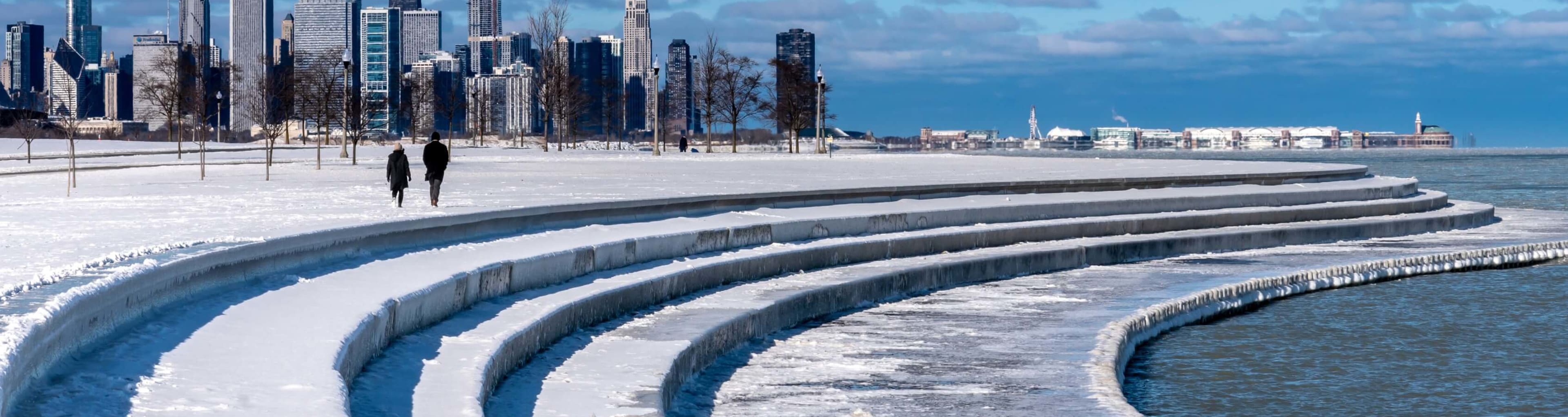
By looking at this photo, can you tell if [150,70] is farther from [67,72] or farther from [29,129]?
[29,129]

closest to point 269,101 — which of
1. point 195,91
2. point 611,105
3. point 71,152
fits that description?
point 195,91

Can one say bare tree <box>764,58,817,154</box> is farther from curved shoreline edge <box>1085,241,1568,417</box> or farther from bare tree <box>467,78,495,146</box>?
curved shoreline edge <box>1085,241,1568,417</box>

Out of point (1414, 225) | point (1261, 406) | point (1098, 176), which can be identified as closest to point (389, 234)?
point (1261, 406)

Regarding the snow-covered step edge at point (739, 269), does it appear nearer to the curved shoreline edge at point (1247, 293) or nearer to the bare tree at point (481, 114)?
the curved shoreline edge at point (1247, 293)

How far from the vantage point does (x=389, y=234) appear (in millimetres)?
12469

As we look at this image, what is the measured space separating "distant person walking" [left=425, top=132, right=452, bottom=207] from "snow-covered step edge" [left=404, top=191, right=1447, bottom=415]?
4434 mm

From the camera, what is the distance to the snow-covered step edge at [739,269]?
26.7 ft

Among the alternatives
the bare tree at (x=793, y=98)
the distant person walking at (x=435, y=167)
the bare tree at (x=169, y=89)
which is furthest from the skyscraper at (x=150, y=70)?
the distant person walking at (x=435, y=167)

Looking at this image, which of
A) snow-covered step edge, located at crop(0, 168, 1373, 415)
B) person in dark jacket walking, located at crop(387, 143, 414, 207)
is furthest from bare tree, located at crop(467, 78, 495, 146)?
person in dark jacket walking, located at crop(387, 143, 414, 207)

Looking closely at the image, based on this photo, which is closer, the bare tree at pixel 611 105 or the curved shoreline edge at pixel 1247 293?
the curved shoreline edge at pixel 1247 293

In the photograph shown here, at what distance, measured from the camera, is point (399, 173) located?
1767cm

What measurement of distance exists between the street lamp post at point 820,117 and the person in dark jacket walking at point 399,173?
3573 centimetres

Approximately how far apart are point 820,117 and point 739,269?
45.7m

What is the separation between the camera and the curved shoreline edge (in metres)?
10.6
